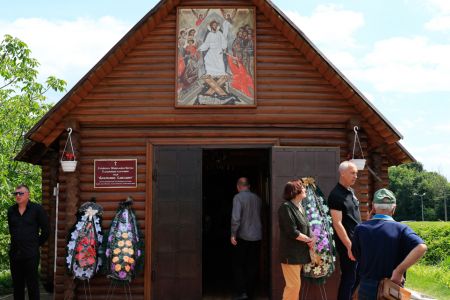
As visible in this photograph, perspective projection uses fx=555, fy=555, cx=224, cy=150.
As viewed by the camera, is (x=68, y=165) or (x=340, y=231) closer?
→ (x=340, y=231)

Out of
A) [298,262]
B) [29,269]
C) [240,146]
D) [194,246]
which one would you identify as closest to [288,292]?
[298,262]

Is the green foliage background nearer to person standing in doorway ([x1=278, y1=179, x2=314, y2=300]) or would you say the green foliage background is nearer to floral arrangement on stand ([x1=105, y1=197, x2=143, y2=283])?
person standing in doorway ([x1=278, y1=179, x2=314, y2=300])

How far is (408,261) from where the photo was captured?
187 inches

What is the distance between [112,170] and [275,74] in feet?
10.9

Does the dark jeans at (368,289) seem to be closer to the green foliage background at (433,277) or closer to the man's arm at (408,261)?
the man's arm at (408,261)

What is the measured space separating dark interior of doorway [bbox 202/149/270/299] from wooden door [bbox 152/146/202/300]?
118cm

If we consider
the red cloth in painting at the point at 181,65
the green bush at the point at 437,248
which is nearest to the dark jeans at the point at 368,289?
the red cloth in painting at the point at 181,65

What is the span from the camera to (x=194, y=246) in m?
9.35

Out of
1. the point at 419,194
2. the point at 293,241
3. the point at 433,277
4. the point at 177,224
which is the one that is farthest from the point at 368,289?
the point at 419,194

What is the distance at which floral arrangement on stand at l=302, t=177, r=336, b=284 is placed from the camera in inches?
331

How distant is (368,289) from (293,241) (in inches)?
93.7

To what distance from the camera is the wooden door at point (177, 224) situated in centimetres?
931

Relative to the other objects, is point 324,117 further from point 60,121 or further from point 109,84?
point 60,121

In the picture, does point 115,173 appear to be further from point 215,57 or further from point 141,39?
point 215,57
